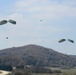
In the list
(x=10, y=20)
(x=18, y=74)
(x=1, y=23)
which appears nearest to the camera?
(x=10, y=20)

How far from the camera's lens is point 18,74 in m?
132

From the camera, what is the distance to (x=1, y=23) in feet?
255

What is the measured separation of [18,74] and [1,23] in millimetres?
57679

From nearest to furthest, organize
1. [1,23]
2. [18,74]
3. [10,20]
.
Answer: [10,20] < [1,23] < [18,74]

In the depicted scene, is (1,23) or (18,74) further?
(18,74)

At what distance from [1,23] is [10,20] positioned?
581 centimetres

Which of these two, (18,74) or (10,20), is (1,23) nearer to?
(10,20)

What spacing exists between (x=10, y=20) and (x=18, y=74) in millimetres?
62771

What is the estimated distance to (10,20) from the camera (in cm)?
7250

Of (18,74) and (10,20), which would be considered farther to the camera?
(18,74)

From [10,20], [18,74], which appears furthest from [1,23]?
[18,74]
